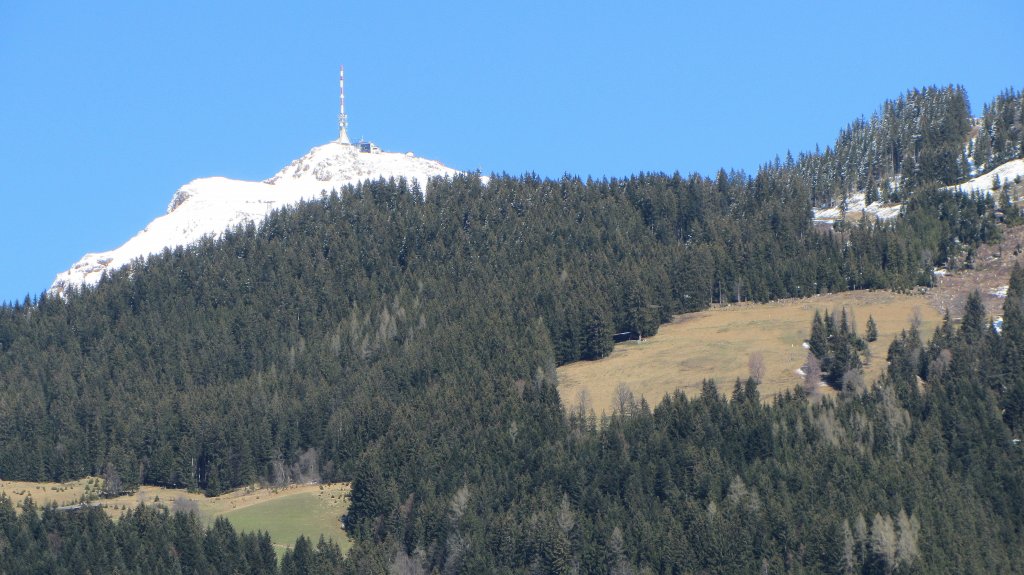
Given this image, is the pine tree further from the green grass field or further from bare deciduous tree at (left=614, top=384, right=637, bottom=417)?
the green grass field

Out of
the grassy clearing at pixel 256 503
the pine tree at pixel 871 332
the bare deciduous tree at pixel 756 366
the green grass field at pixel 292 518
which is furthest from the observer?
the pine tree at pixel 871 332

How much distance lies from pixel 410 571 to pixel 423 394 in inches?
1952

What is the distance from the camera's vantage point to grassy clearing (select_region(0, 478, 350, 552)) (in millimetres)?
Result: 161125

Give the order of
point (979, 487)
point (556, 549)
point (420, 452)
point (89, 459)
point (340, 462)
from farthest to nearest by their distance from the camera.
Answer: point (89, 459)
point (340, 462)
point (420, 452)
point (979, 487)
point (556, 549)

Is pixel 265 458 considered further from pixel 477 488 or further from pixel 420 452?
pixel 477 488

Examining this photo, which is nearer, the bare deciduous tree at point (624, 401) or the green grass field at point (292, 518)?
the green grass field at point (292, 518)

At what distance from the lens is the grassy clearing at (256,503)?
161m

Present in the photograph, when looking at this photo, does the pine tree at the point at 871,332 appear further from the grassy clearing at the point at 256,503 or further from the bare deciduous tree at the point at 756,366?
the grassy clearing at the point at 256,503

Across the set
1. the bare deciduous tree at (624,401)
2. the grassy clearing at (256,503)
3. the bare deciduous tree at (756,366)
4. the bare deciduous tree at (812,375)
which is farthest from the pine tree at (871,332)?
the grassy clearing at (256,503)

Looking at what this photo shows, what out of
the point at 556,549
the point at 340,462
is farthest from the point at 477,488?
the point at 340,462

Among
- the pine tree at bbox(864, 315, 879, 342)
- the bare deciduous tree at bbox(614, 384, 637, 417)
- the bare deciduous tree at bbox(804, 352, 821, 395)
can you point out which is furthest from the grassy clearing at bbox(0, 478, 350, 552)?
the pine tree at bbox(864, 315, 879, 342)

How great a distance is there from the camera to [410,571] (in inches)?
5714

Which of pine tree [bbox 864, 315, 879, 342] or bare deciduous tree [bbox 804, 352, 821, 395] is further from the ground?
pine tree [bbox 864, 315, 879, 342]

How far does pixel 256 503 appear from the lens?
175875mm
